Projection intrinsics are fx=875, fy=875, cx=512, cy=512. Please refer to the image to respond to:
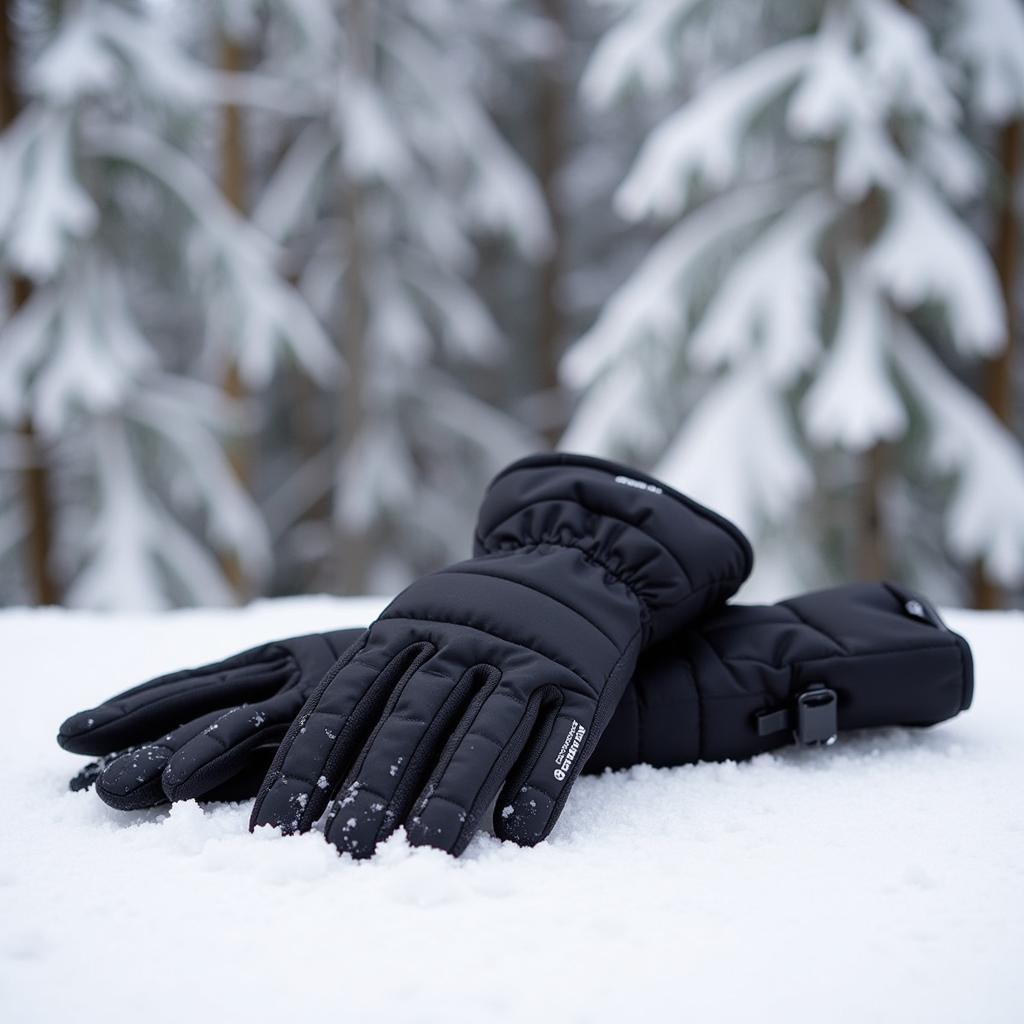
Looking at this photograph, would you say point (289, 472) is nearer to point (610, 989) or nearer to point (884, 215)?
point (884, 215)

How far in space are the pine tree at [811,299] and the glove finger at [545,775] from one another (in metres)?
3.45

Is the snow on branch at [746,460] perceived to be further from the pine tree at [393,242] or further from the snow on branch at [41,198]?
the pine tree at [393,242]

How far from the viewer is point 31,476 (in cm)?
649

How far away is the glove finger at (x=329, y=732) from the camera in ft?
4.75

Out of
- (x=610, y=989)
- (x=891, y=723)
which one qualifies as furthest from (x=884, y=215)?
(x=610, y=989)

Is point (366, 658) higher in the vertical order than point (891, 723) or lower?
higher

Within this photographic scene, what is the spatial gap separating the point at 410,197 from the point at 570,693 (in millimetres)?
8052

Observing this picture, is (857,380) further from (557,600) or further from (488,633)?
(488,633)

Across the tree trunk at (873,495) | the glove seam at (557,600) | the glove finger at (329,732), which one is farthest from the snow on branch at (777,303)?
the glove finger at (329,732)

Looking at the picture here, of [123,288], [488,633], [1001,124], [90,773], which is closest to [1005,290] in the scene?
[1001,124]

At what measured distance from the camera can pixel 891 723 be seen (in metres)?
1.90

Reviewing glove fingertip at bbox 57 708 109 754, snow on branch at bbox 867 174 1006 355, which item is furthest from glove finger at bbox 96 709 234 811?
snow on branch at bbox 867 174 1006 355

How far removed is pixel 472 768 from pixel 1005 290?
283 inches

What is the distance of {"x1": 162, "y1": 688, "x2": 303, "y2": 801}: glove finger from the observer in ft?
4.93
